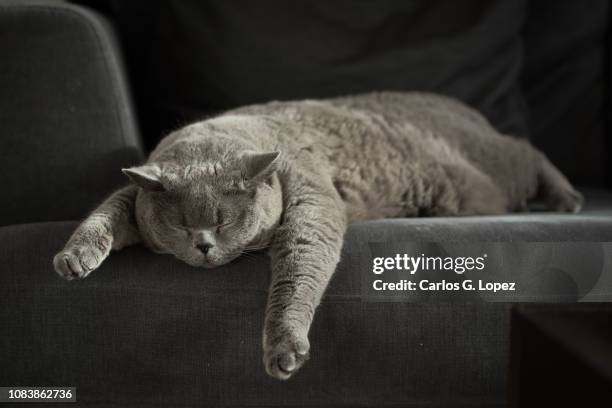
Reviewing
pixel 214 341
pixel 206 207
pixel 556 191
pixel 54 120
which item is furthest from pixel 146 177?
pixel 556 191

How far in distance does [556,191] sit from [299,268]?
103 centimetres

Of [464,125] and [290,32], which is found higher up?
[290,32]

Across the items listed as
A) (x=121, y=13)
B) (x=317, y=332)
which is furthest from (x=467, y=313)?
(x=121, y=13)

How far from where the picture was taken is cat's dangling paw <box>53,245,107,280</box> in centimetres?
118

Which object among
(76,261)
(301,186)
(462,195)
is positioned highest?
(462,195)

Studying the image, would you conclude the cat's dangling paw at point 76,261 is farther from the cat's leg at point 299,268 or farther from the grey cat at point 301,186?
the cat's leg at point 299,268

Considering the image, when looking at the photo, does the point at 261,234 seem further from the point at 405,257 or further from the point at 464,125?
the point at 464,125

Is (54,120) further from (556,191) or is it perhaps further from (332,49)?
(556,191)

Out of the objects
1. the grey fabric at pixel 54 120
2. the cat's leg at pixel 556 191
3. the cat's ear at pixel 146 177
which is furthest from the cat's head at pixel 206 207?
the cat's leg at pixel 556 191

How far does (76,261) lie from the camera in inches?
46.7

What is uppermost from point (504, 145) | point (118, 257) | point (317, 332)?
point (504, 145)

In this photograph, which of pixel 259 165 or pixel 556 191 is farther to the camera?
pixel 556 191

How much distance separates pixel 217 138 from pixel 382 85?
30.6 inches

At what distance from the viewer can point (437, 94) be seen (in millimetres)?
2029
